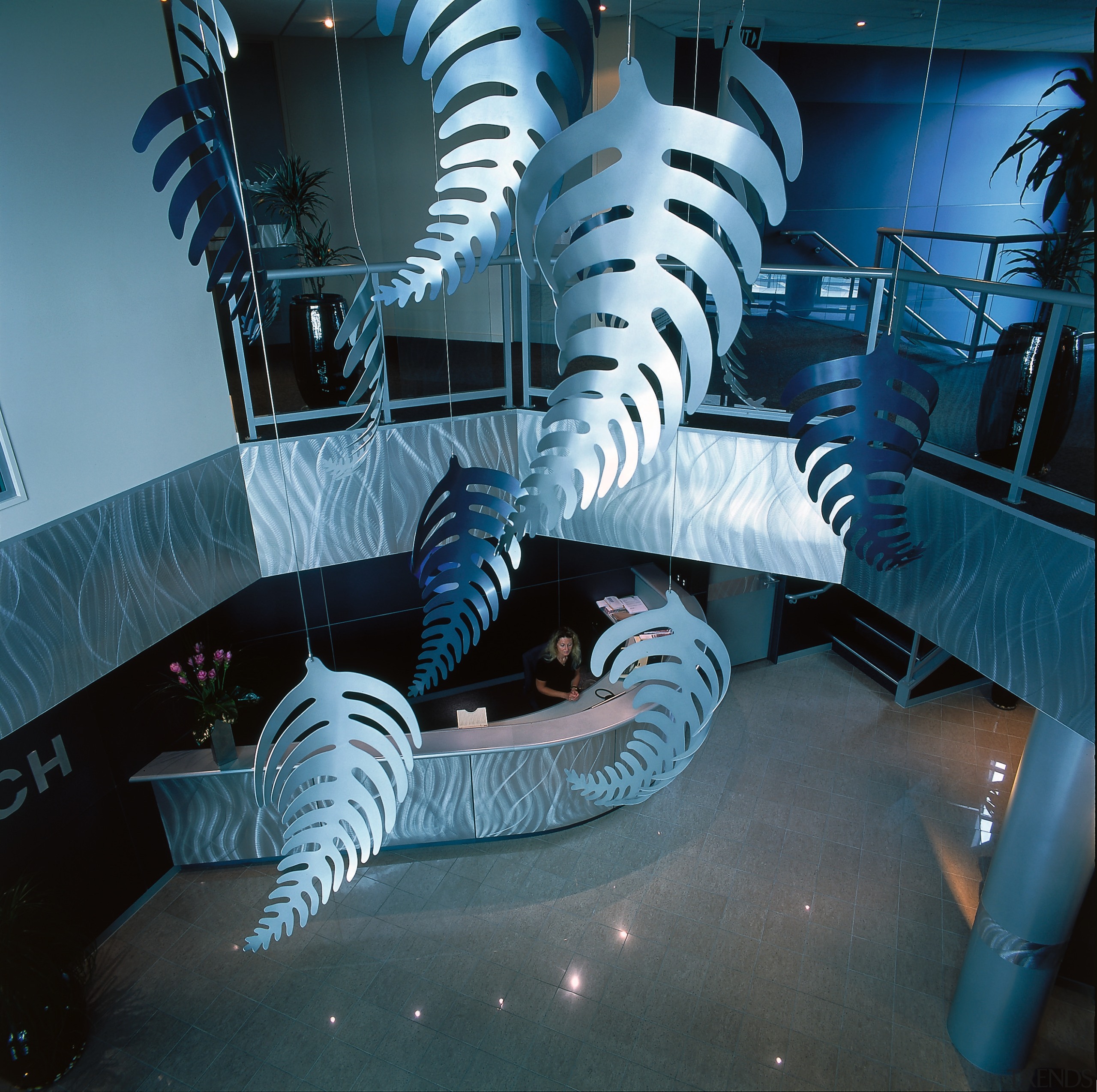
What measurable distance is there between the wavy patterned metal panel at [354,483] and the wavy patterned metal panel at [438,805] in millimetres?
2153

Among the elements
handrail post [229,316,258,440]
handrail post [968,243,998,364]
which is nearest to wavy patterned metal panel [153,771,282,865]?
handrail post [229,316,258,440]

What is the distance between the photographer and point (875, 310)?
478 cm

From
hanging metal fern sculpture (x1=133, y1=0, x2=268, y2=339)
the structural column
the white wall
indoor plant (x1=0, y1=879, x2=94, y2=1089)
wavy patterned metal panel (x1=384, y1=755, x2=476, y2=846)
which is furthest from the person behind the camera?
wavy patterned metal panel (x1=384, y1=755, x2=476, y2=846)

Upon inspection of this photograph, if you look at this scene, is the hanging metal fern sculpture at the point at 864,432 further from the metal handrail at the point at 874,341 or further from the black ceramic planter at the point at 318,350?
the black ceramic planter at the point at 318,350

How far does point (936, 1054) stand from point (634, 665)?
15.7ft

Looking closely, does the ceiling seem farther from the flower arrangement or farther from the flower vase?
the flower vase

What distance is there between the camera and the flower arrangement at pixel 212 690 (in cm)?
650

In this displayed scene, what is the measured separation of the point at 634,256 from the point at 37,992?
588 cm

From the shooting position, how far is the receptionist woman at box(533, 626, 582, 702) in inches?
301

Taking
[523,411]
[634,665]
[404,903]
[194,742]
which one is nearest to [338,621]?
[194,742]

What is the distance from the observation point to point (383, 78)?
8109mm

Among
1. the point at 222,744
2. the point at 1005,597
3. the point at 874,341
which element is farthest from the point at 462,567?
the point at 222,744

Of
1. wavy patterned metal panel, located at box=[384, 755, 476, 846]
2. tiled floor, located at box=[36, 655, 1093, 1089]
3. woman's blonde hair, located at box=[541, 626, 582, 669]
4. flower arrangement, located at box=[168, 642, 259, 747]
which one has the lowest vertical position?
tiled floor, located at box=[36, 655, 1093, 1089]

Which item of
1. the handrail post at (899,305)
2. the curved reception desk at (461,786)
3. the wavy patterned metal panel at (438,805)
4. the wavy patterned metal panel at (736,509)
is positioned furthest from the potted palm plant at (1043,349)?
the wavy patterned metal panel at (438,805)
